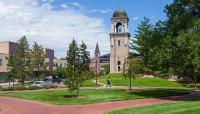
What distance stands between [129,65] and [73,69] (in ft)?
46.0

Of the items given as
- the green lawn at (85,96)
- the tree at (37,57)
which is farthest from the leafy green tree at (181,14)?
the tree at (37,57)

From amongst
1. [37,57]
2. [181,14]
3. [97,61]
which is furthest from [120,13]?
[181,14]

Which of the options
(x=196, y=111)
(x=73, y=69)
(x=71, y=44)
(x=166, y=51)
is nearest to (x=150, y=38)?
(x=166, y=51)

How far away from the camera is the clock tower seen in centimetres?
11919

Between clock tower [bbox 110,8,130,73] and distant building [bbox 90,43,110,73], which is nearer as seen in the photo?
distant building [bbox 90,43,110,73]

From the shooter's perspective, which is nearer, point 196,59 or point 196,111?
point 196,111

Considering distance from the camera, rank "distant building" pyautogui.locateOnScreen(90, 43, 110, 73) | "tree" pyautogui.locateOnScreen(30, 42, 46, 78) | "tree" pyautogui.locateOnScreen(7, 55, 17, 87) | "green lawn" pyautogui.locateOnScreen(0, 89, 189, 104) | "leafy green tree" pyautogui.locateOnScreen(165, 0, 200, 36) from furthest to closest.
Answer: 1. "tree" pyautogui.locateOnScreen(30, 42, 46, 78)
2. "distant building" pyautogui.locateOnScreen(90, 43, 110, 73)
3. "tree" pyautogui.locateOnScreen(7, 55, 17, 87)
4. "leafy green tree" pyautogui.locateOnScreen(165, 0, 200, 36)
5. "green lawn" pyautogui.locateOnScreen(0, 89, 189, 104)

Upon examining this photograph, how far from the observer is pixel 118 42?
4722 inches

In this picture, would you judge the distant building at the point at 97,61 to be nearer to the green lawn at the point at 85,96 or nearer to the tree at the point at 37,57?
the tree at the point at 37,57

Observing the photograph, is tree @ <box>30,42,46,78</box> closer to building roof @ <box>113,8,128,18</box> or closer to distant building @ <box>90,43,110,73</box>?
distant building @ <box>90,43,110,73</box>

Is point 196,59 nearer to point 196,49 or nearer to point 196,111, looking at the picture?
point 196,49

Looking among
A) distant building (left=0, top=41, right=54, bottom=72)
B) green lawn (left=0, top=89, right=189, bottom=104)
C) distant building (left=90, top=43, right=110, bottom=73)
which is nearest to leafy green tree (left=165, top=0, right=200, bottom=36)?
green lawn (left=0, top=89, right=189, bottom=104)

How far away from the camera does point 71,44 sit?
11969 centimetres

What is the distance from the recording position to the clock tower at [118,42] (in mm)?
119188
